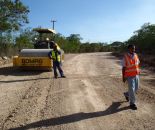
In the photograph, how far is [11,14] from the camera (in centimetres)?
3316

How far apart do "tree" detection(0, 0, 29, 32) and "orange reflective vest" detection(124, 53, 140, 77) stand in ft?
81.4

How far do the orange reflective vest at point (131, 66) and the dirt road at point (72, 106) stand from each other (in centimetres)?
90

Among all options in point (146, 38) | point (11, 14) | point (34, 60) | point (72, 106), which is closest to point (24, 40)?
point (11, 14)

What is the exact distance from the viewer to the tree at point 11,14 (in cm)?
3238

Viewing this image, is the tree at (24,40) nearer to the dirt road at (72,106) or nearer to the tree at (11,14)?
the tree at (11,14)

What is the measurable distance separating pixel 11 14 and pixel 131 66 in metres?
25.9

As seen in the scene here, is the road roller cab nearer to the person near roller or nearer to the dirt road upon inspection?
the dirt road

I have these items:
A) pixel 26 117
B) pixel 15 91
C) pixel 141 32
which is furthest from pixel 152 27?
pixel 26 117

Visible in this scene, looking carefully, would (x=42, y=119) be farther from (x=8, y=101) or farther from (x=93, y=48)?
(x=93, y=48)

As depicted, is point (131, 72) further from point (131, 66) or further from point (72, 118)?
point (72, 118)

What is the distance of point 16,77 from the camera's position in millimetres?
15102

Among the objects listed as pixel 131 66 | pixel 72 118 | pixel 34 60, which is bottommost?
pixel 72 118

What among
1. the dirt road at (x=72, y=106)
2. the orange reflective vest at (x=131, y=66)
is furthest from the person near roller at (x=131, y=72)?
Answer: the dirt road at (x=72, y=106)

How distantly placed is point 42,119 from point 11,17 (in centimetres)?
2689
